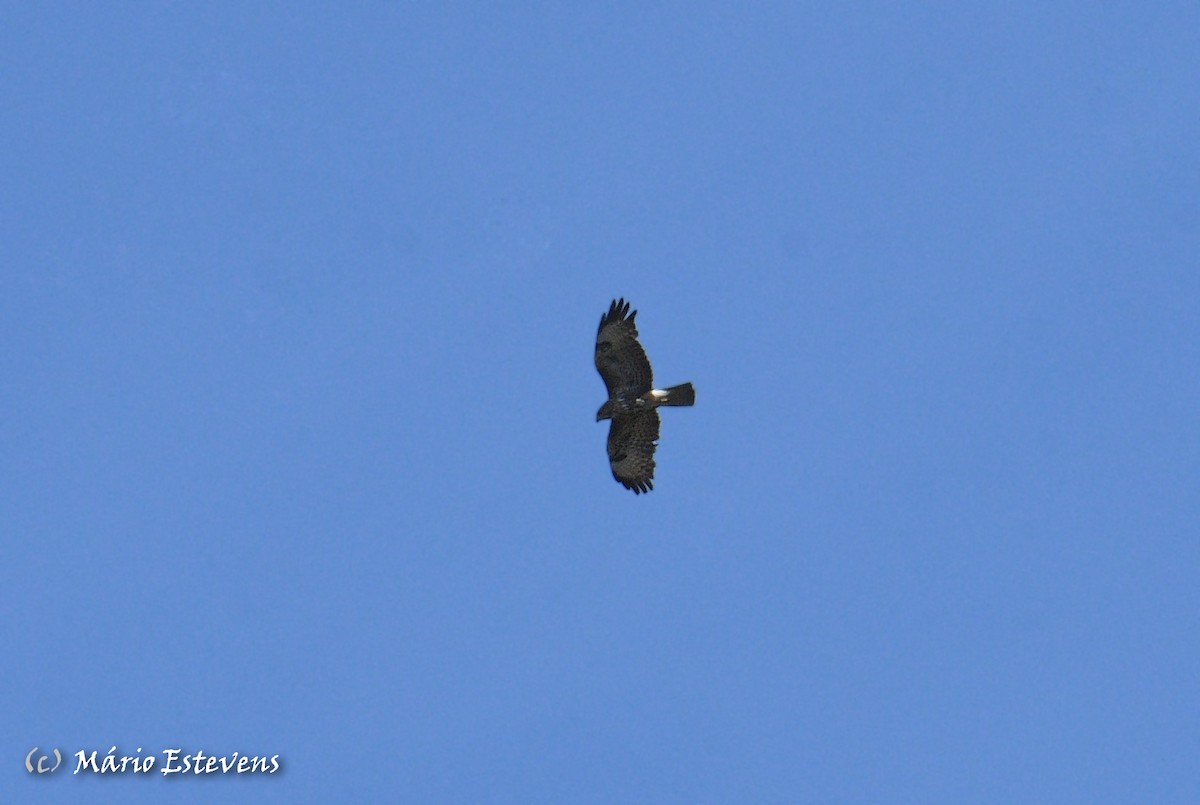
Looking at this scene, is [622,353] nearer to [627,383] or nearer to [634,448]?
[627,383]

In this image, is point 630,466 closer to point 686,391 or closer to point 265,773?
point 686,391

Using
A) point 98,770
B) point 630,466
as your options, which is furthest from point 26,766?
point 630,466

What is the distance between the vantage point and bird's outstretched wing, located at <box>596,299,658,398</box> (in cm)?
3997

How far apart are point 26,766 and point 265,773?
4.28 m

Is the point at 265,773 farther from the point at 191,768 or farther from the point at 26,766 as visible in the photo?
the point at 26,766

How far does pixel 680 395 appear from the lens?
131ft

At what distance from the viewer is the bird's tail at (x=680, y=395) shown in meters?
40.0

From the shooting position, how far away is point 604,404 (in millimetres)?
40469

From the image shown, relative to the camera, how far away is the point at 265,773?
40625mm

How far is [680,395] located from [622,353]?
4.26 ft

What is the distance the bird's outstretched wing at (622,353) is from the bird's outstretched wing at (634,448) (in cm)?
75

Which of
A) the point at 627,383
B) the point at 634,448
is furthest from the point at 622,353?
the point at 634,448

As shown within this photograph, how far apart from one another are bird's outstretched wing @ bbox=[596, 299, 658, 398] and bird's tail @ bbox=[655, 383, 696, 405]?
1.17 ft

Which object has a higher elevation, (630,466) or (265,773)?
(630,466)
